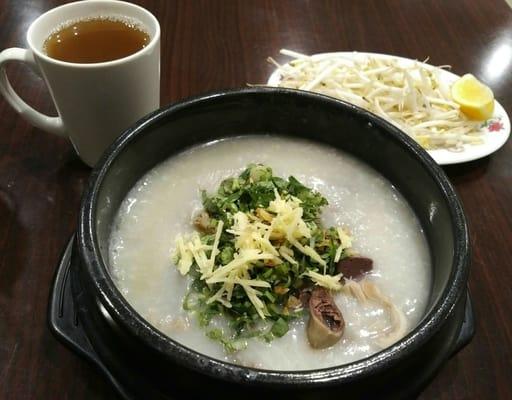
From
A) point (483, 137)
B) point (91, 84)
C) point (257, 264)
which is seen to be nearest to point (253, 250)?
point (257, 264)

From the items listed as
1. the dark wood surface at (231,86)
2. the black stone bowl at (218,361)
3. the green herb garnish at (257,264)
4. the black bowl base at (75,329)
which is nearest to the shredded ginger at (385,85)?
the dark wood surface at (231,86)

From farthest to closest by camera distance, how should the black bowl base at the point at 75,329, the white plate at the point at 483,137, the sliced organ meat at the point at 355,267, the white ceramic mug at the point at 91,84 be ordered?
1. the white plate at the point at 483,137
2. the white ceramic mug at the point at 91,84
3. the sliced organ meat at the point at 355,267
4. the black bowl base at the point at 75,329

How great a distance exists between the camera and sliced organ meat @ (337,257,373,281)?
111cm

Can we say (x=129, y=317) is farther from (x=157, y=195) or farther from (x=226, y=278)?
(x=157, y=195)

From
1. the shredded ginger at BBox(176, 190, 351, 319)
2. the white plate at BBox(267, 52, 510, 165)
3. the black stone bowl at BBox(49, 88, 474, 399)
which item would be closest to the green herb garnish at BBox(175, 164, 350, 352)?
the shredded ginger at BBox(176, 190, 351, 319)

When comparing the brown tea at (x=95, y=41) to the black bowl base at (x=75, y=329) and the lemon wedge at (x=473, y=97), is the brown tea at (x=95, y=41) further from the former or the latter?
the lemon wedge at (x=473, y=97)

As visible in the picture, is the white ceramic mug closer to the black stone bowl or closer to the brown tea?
the brown tea

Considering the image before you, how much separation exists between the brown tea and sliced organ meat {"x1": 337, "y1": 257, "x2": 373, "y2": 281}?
799mm

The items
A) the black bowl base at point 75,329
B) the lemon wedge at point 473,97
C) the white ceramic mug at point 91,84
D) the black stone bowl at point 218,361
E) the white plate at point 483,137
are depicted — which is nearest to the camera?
the black stone bowl at point 218,361

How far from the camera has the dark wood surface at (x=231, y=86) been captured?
113cm

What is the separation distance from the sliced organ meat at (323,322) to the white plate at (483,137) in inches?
32.5

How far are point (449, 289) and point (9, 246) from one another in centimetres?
105

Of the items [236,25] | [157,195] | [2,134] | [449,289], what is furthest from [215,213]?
[236,25]

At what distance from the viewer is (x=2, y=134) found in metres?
1.61
